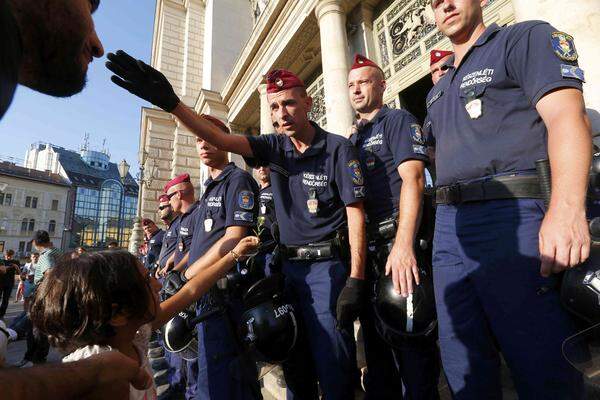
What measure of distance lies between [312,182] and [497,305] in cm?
112

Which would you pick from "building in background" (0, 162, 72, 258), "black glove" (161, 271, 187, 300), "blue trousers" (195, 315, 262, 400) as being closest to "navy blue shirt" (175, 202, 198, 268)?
"black glove" (161, 271, 187, 300)

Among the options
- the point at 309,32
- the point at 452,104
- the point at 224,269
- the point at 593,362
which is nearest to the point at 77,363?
the point at 224,269

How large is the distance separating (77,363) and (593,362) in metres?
1.25

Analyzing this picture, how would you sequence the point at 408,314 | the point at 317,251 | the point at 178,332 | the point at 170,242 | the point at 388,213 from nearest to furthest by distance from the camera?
the point at 408,314 → the point at 317,251 → the point at 388,213 → the point at 178,332 → the point at 170,242

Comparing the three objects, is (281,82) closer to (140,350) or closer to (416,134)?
(416,134)

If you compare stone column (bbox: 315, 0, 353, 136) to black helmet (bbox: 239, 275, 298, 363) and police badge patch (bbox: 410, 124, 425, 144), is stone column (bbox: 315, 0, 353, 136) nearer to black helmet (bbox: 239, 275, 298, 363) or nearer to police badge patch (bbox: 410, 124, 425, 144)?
police badge patch (bbox: 410, 124, 425, 144)

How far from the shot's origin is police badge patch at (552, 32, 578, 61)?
1043 mm

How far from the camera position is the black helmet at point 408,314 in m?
1.46

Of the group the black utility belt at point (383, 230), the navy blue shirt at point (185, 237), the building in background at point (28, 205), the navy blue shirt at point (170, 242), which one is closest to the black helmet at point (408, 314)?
the black utility belt at point (383, 230)

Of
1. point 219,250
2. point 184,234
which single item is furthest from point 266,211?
point 219,250

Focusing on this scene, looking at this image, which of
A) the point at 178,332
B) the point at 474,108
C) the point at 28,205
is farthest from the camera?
the point at 28,205

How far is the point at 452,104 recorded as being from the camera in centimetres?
140

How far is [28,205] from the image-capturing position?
40562mm

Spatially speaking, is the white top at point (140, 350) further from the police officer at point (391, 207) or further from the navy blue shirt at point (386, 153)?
the navy blue shirt at point (386, 153)
